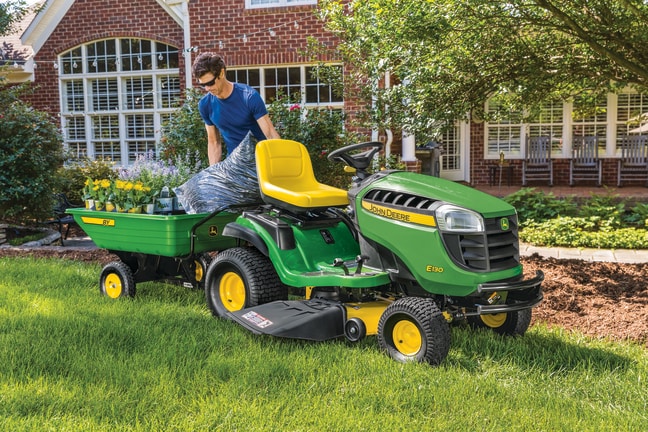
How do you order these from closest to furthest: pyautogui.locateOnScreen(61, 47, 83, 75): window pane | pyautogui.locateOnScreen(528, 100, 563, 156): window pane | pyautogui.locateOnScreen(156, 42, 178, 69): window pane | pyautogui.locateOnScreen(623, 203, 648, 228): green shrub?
pyautogui.locateOnScreen(623, 203, 648, 228): green shrub < pyautogui.locateOnScreen(156, 42, 178, 69): window pane < pyautogui.locateOnScreen(61, 47, 83, 75): window pane < pyautogui.locateOnScreen(528, 100, 563, 156): window pane

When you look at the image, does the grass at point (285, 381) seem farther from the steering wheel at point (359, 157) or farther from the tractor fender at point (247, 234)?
the steering wheel at point (359, 157)

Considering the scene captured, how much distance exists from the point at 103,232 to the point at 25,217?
455cm

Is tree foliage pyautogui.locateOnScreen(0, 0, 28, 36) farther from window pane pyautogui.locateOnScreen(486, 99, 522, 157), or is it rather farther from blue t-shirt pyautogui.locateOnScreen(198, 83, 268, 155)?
window pane pyautogui.locateOnScreen(486, 99, 522, 157)

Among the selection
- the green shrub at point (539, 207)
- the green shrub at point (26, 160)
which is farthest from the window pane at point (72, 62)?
the green shrub at point (539, 207)

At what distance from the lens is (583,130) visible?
47.1 feet

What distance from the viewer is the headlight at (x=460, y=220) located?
138 inches

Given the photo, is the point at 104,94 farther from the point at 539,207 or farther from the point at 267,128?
the point at 267,128

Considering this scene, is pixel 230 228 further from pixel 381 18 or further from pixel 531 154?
pixel 531 154

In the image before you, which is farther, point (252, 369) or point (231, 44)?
point (231, 44)

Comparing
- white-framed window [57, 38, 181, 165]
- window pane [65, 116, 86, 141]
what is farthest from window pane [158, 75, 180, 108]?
window pane [65, 116, 86, 141]

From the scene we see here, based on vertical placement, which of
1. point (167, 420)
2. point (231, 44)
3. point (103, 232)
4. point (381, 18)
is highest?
point (231, 44)

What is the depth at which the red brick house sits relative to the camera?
39.1 ft

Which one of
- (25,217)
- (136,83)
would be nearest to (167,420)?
(25,217)

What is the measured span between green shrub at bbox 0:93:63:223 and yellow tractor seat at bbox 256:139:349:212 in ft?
16.8
